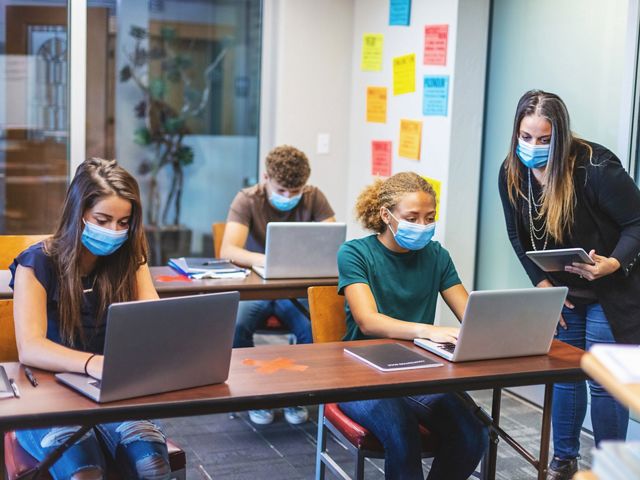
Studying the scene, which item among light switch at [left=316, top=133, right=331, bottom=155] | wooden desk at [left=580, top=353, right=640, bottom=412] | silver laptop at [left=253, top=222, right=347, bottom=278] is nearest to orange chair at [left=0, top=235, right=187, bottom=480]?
silver laptop at [left=253, top=222, right=347, bottom=278]

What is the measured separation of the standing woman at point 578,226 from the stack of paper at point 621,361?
140 centimetres

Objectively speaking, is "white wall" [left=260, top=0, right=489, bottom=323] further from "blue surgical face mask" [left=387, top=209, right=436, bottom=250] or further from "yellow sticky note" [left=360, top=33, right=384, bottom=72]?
"blue surgical face mask" [left=387, top=209, right=436, bottom=250]

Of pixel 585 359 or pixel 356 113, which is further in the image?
pixel 356 113

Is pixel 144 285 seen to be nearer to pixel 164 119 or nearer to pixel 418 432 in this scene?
pixel 418 432

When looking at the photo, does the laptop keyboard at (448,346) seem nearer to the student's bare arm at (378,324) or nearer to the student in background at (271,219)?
the student's bare arm at (378,324)

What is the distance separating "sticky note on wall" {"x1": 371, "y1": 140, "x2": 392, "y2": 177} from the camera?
4719mm

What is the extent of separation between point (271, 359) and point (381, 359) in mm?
288

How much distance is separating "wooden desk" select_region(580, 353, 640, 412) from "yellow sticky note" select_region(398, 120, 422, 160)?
311cm

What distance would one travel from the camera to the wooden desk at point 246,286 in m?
3.12

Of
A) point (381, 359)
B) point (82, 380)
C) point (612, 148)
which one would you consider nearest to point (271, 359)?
point (381, 359)

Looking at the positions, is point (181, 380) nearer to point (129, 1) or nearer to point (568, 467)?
point (568, 467)

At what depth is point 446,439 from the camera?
8.04 ft

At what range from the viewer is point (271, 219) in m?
3.78

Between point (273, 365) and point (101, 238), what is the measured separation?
0.56m
